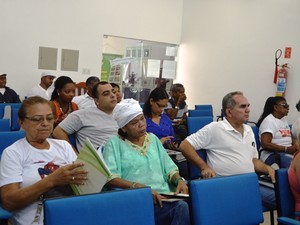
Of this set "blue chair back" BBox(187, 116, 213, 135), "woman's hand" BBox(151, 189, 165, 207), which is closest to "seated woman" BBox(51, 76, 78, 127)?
"blue chair back" BBox(187, 116, 213, 135)

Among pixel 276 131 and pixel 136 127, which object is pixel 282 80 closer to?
pixel 276 131

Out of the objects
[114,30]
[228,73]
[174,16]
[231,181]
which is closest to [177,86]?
[228,73]

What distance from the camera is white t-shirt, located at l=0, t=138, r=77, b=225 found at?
1932mm

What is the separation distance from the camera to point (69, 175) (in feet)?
6.24

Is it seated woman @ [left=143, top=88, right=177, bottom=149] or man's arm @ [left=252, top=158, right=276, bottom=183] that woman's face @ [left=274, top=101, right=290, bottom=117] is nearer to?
seated woman @ [left=143, top=88, right=177, bottom=149]

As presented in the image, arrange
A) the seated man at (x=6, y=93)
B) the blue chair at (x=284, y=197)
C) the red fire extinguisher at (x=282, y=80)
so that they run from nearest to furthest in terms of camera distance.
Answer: the blue chair at (x=284, y=197), the seated man at (x=6, y=93), the red fire extinguisher at (x=282, y=80)

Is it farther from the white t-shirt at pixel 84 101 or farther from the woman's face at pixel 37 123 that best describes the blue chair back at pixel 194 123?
the woman's face at pixel 37 123

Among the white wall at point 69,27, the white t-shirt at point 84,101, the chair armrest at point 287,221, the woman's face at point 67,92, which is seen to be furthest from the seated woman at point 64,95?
the white wall at point 69,27

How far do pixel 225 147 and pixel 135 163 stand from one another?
34.8 inches

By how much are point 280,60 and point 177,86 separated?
2.02m

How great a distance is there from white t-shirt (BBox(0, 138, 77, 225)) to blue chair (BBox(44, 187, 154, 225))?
52cm

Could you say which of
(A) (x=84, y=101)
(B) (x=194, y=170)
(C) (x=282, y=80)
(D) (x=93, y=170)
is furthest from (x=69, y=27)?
(D) (x=93, y=170)

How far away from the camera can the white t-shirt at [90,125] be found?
3.28 metres

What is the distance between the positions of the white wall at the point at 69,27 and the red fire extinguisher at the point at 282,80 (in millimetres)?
3130
